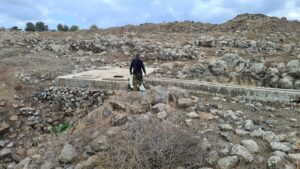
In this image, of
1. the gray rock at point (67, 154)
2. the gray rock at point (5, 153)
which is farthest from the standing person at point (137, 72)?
the gray rock at point (67, 154)

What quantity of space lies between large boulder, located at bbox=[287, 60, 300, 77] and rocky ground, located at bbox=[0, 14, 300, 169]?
1.1 inches

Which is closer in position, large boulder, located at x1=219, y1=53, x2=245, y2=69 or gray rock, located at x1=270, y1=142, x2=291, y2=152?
gray rock, located at x1=270, y1=142, x2=291, y2=152

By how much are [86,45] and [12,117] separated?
21.8ft

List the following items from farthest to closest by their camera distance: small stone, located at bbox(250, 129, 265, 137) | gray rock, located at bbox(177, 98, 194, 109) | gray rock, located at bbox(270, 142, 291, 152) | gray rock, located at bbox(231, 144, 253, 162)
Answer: gray rock, located at bbox(177, 98, 194, 109) < small stone, located at bbox(250, 129, 265, 137) < gray rock, located at bbox(270, 142, 291, 152) < gray rock, located at bbox(231, 144, 253, 162)

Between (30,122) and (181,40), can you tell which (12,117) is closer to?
(30,122)

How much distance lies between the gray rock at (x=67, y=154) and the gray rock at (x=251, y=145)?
8.40ft

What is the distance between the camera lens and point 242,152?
504 cm

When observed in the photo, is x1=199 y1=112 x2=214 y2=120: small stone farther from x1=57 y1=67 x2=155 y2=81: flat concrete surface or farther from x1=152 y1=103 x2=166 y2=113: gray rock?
x1=57 y1=67 x2=155 y2=81: flat concrete surface

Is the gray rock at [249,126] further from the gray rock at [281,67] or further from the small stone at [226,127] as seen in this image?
the gray rock at [281,67]

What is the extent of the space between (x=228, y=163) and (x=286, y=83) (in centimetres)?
527

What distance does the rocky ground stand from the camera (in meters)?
5.09

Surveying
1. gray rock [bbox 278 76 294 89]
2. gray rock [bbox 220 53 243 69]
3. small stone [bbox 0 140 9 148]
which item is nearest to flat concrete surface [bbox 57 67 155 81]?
gray rock [bbox 220 53 243 69]

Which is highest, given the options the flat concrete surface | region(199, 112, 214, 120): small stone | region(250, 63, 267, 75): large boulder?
region(250, 63, 267, 75): large boulder

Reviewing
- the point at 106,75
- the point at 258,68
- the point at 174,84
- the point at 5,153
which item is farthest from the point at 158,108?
the point at 258,68
